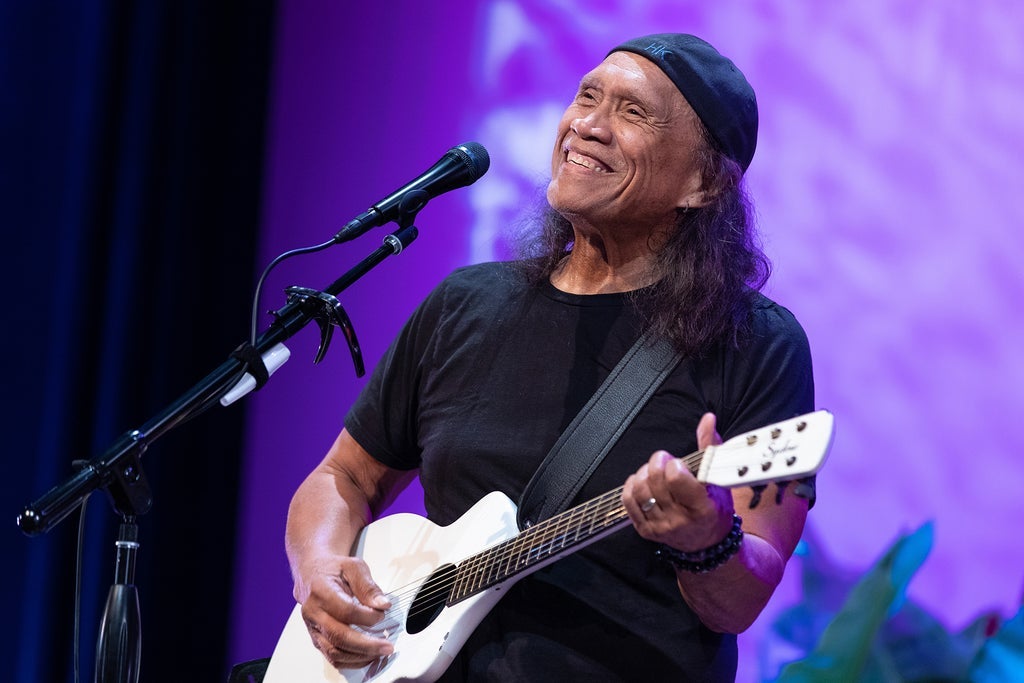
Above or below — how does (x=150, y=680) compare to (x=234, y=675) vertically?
below

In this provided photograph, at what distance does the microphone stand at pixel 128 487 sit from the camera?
1.72 metres

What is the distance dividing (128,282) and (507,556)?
1989mm

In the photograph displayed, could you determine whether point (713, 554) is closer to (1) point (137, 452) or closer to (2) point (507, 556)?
(2) point (507, 556)

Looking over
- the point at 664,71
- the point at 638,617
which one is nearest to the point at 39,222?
the point at 664,71

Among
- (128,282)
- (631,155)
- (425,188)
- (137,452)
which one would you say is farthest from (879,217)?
(128,282)

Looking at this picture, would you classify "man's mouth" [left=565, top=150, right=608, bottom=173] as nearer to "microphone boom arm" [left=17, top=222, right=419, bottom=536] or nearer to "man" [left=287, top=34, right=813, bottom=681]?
"man" [left=287, top=34, right=813, bottom=681]

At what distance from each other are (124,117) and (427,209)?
0.95 m

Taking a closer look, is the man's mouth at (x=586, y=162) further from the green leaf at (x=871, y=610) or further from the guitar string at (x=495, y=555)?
the green leaf at (x=871, y=610)

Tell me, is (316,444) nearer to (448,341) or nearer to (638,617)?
(448,341)

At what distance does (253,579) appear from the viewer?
3656mm

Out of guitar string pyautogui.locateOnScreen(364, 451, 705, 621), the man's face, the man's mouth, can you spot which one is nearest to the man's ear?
the man's face

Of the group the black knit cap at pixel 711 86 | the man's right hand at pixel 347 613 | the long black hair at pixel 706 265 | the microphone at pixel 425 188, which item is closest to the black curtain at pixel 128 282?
the man's right hand at pixel 347 613

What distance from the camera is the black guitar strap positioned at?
2004mm

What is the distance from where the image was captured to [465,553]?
6.64ft
